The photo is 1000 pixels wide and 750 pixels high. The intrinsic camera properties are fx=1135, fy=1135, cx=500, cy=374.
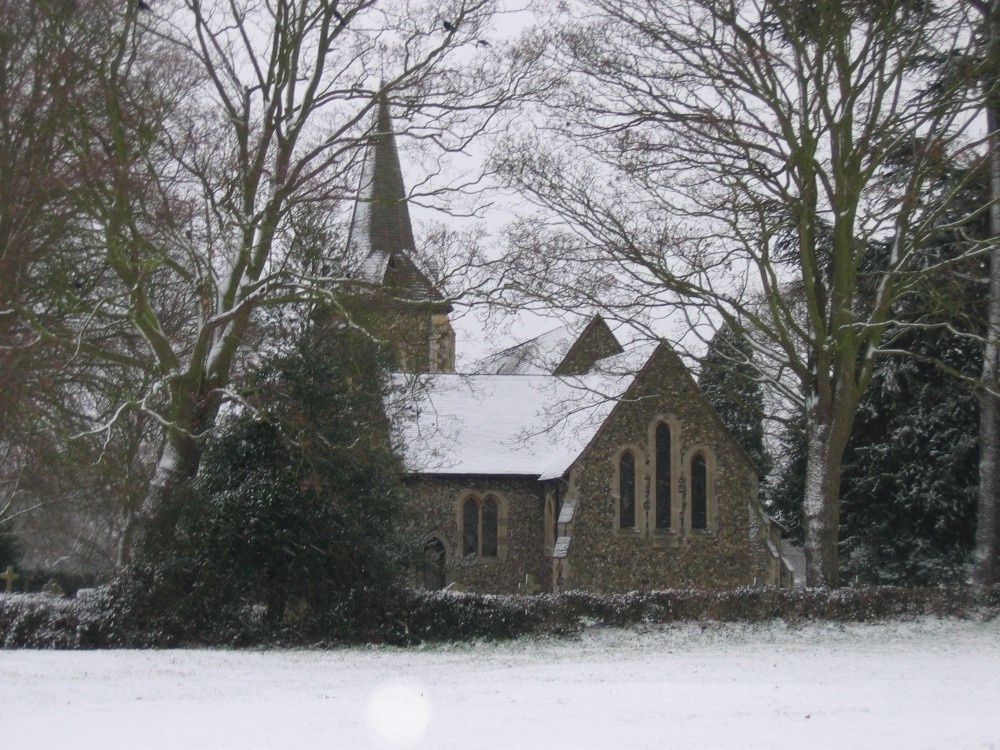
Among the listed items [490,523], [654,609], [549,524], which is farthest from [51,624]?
[549,524]

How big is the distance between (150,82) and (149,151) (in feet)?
3.57

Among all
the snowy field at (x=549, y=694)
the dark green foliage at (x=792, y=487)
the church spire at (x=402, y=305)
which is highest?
the church spire at (x=402, y=305)

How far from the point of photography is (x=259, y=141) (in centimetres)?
1908

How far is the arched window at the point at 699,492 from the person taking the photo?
30578 mm

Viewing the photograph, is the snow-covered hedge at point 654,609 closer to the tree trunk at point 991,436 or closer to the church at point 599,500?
the tree trunk at point 991,436

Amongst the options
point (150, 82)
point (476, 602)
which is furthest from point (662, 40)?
point (476, 602)

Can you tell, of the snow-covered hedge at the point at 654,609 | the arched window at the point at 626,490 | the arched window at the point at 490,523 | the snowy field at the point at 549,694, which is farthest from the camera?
the arched window at the point at 490,523

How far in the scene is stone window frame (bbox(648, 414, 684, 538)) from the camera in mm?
30172

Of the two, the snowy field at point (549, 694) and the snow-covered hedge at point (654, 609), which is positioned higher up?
the snow-covered hedge at point (654, 609)

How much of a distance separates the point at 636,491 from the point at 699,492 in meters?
1.85

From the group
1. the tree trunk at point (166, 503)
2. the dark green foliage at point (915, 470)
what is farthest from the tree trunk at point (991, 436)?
the tree trunk at point (166, 503)

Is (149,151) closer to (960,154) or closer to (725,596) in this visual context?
(725,596)

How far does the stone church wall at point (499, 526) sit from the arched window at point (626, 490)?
268cm

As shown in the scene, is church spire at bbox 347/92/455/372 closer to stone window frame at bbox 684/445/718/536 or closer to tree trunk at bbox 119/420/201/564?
tree trunk at bbox 119/420/201/564
